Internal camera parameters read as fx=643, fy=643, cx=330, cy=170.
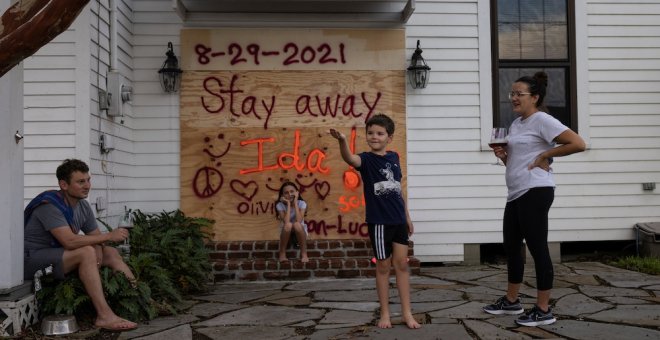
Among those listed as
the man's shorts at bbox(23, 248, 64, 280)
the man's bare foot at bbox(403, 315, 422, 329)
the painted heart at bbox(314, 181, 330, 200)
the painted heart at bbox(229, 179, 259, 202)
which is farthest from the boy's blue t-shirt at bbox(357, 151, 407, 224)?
the painted heart at bbox(229, 179, 259, 202)

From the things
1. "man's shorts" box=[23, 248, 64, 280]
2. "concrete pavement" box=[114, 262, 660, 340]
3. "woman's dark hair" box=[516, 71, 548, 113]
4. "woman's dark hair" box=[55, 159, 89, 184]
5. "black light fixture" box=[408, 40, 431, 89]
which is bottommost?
"concrete pavement" box=[114, 262, 660, 340]

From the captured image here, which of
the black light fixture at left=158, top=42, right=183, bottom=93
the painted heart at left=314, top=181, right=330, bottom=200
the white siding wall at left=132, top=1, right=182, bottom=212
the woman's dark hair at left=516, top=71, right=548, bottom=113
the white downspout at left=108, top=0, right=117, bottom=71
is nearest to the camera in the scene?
the woman's dark hair at left=516, top=71, right=548, bottom=113

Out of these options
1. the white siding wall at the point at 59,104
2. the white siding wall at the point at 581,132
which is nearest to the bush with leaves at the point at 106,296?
the white siding wall at the point at 59,104

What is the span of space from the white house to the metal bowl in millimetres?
3158

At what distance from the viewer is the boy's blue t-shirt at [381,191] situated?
14.2ft

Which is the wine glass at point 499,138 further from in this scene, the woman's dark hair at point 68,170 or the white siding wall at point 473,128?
the white siding wall at point 473,128

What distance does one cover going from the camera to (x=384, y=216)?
14.2ft

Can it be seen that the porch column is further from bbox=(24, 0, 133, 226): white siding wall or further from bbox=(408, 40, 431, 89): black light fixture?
bbox=(408, 40, 431, 89): black light fixture

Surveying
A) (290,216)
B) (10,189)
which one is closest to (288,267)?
(290,216)

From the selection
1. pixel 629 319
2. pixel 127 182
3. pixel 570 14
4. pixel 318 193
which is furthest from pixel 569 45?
pixel 127 182

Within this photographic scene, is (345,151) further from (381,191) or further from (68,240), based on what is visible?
(68,240)

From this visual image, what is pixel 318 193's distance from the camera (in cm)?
780

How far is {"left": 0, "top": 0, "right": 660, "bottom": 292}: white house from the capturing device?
7.71 metres

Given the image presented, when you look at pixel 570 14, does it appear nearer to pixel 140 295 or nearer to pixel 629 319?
pixel 629 319
